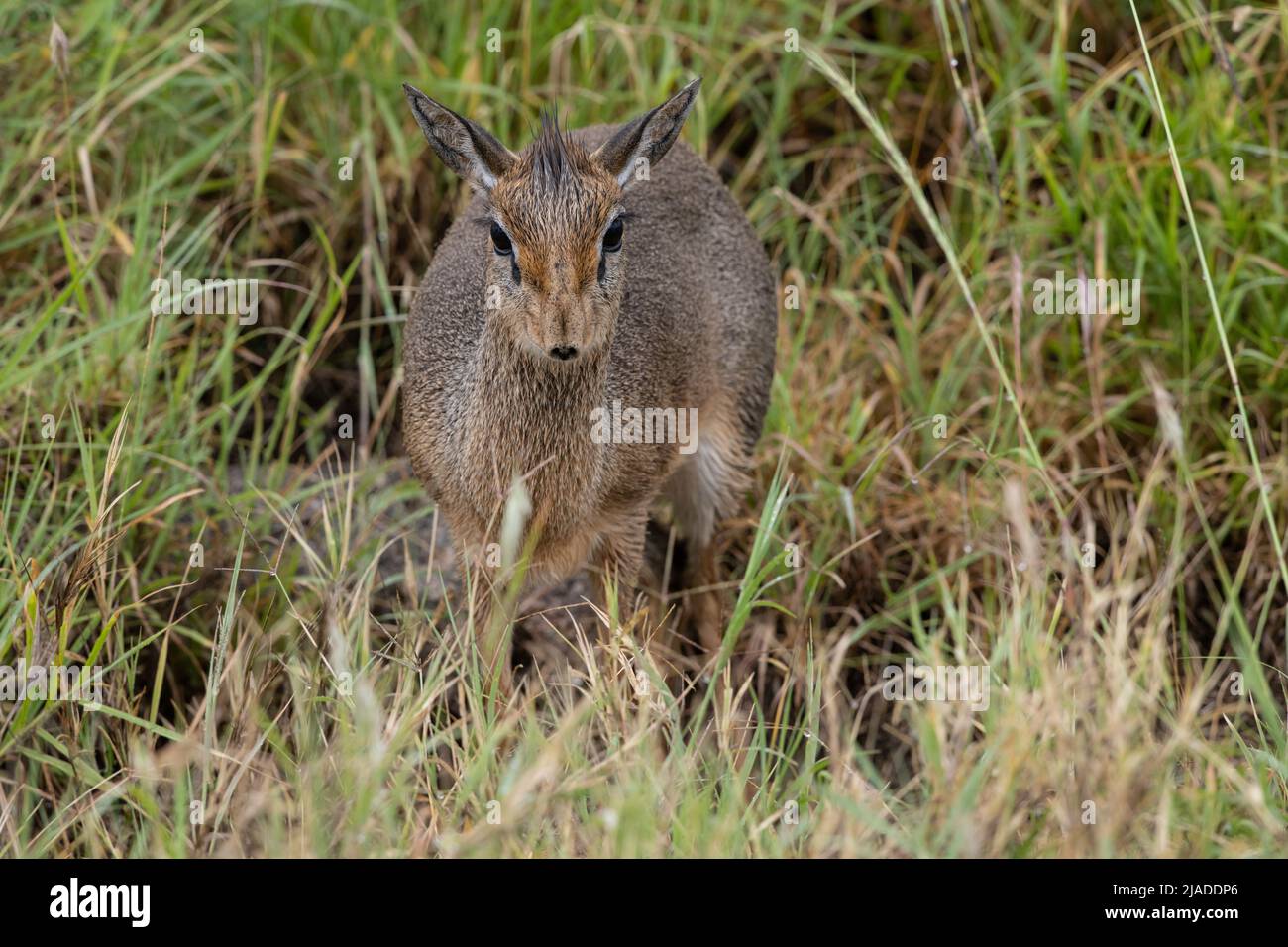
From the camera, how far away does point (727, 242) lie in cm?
551

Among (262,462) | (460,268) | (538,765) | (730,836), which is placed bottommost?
(730,836)

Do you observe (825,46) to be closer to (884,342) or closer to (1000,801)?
(884,342)

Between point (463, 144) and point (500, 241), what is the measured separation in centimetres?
29

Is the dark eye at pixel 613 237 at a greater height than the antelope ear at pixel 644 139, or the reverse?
the antelope ear at pixel 644 139

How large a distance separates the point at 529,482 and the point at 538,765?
159 centimetres

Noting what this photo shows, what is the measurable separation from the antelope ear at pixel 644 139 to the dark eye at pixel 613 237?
17 cm

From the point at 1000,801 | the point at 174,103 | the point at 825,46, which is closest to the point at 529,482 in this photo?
the point at 1000,801

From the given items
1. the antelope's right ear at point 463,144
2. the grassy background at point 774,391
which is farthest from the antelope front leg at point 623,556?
the antelope's right ear at point 463,144

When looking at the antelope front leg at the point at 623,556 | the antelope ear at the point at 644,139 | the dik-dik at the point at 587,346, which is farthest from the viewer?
the antelope front leg at the point at 623,556

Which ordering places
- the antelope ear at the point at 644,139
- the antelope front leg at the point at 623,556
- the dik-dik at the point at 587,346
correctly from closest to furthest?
the dik-dik at the point at 587,346, the antelope ear at the point at 644,139, the antelope front leg at the point at 623,556

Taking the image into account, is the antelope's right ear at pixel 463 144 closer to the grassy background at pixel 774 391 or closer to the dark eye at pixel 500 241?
the dark eye at pixel 500 241

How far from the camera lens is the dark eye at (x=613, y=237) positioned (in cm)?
408

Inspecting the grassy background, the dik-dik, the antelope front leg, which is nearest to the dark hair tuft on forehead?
the dik-dik

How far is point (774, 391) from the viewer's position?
594cm
